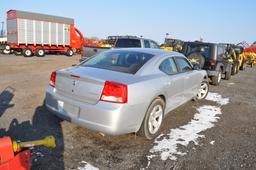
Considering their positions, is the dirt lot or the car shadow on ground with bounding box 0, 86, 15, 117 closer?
the dirt lot

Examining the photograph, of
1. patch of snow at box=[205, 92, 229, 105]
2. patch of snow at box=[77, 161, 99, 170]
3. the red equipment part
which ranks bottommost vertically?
patch of snow at box=[77, 161, 99, 170]

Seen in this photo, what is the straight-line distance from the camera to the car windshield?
31.5 ft

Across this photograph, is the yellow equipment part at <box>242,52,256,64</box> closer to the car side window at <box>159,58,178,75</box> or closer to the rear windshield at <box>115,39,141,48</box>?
the rear windshield at <box>115,39,141,48</box>

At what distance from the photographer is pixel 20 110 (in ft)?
17.3

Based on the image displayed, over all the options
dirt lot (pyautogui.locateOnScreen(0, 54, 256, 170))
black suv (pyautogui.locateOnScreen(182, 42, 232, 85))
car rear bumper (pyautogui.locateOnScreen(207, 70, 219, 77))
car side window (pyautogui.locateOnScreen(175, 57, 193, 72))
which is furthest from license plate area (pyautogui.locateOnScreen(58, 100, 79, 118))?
car rear bumper (pyautogui.locateOnScreen(207, 70, 219, 77))

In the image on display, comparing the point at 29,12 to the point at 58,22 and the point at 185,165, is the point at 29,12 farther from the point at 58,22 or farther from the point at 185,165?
the point at 185,165

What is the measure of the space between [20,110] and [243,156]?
174 inches

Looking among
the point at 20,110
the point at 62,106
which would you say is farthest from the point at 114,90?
the point at 20,110

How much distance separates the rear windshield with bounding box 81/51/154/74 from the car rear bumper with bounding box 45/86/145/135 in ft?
2.57

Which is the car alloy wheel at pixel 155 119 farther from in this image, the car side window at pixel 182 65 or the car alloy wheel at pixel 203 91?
the car alloy wheel at pixel 203 91

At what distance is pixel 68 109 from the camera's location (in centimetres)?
381

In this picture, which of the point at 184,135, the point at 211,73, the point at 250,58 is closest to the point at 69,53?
the point at 211,73

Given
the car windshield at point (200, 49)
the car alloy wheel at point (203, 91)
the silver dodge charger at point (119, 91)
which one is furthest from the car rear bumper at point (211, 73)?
the silver dodge charger at point (119, 91)

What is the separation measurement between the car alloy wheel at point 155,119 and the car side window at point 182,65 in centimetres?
126
